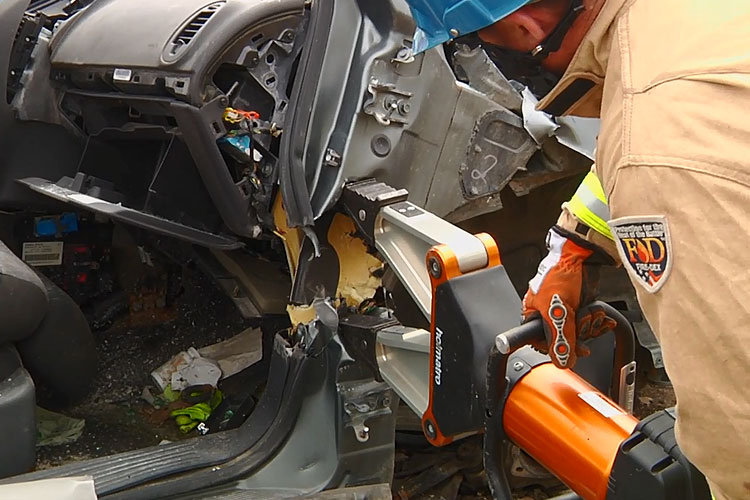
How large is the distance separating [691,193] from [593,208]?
77 centimetres

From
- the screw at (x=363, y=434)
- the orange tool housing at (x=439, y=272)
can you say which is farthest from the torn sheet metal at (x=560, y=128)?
the screw at (x=363, y=434)

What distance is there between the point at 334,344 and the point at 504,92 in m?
0.97

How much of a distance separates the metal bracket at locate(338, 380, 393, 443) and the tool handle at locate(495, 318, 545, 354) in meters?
0.83

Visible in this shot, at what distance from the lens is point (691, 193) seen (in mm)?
958

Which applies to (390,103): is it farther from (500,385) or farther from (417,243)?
(500,385)

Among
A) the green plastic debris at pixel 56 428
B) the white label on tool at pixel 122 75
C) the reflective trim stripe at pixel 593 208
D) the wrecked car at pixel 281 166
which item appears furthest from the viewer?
the green plastic debris at pixel 56 428

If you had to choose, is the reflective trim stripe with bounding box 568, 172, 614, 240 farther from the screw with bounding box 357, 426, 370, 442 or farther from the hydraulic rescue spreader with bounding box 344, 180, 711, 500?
the screw with bounding box 357, 426, 370, 442

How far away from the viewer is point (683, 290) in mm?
982

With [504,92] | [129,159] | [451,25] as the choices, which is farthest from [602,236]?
[129,159]

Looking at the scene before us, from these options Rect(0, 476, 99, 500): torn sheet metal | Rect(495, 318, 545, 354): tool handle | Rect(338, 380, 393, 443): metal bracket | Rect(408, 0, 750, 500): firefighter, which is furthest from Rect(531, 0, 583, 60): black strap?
Rect(0, 476, 99, 500): torn sheet metal

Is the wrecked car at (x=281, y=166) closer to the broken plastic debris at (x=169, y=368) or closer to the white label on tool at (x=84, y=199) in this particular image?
the white label on tool at (x=84, y=199)

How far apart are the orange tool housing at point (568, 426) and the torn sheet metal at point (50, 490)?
3.17ft

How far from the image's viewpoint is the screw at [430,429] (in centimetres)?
178

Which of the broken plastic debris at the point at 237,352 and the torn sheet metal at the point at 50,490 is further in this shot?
the broken plastic debris at the point at 237,352
